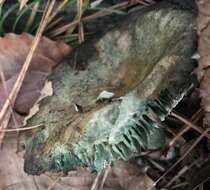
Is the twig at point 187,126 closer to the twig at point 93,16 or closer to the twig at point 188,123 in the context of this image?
the twig at point 188,123

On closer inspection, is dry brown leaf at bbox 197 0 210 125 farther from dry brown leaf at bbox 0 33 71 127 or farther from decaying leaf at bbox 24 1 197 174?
dry brown leaf at bbox 0 33 71 127

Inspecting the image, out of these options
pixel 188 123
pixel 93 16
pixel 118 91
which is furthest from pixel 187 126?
pixel 93 16

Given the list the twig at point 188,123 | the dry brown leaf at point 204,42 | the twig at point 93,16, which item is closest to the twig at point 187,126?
the twig at point 188,123

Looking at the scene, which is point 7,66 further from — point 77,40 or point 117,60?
point 117,60

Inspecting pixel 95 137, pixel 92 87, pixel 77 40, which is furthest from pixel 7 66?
pixel 95 137

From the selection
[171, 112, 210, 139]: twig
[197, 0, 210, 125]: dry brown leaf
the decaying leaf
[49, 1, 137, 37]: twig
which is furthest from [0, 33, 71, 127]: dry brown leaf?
[197, 0, 210, 125]: dry brown leaf

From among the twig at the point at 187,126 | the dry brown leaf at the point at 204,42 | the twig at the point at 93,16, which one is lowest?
the twig at the point at 187,126
